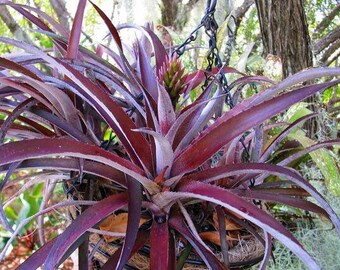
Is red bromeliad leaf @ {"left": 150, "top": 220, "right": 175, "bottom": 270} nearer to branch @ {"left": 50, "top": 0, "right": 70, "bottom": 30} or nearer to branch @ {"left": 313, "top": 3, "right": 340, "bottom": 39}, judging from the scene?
branch @ {"left": 50, "top": 0, "right": 70, "bottom": 30}

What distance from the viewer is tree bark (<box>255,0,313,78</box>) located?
3.73ft

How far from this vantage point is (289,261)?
2.17 feet

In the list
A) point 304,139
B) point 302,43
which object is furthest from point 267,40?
point 304,139

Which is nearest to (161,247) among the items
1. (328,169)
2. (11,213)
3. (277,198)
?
(277,198)

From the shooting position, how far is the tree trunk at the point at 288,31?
1136 mm

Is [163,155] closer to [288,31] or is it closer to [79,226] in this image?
[79,226]

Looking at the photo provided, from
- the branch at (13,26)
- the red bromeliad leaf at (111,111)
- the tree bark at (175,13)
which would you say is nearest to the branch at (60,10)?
the branch at (13,26)

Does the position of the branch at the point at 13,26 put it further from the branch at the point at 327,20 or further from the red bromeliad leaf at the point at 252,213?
the red bromeliad leaf at the point at 252,213

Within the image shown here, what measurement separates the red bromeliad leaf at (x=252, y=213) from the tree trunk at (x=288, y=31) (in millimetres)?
871

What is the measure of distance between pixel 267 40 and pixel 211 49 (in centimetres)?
72

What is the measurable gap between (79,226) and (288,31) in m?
0.96

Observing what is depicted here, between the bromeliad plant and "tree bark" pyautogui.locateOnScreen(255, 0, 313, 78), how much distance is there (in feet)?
2.36

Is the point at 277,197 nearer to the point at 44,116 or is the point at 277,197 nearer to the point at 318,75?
the point at 318,75

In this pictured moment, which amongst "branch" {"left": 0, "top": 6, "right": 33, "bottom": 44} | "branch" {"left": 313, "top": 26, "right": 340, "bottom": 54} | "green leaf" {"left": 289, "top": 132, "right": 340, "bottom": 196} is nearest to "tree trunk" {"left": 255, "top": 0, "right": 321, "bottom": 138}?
"green leaf" {"left": 289, "top": 132, "right": 340, "bottom": 196}
